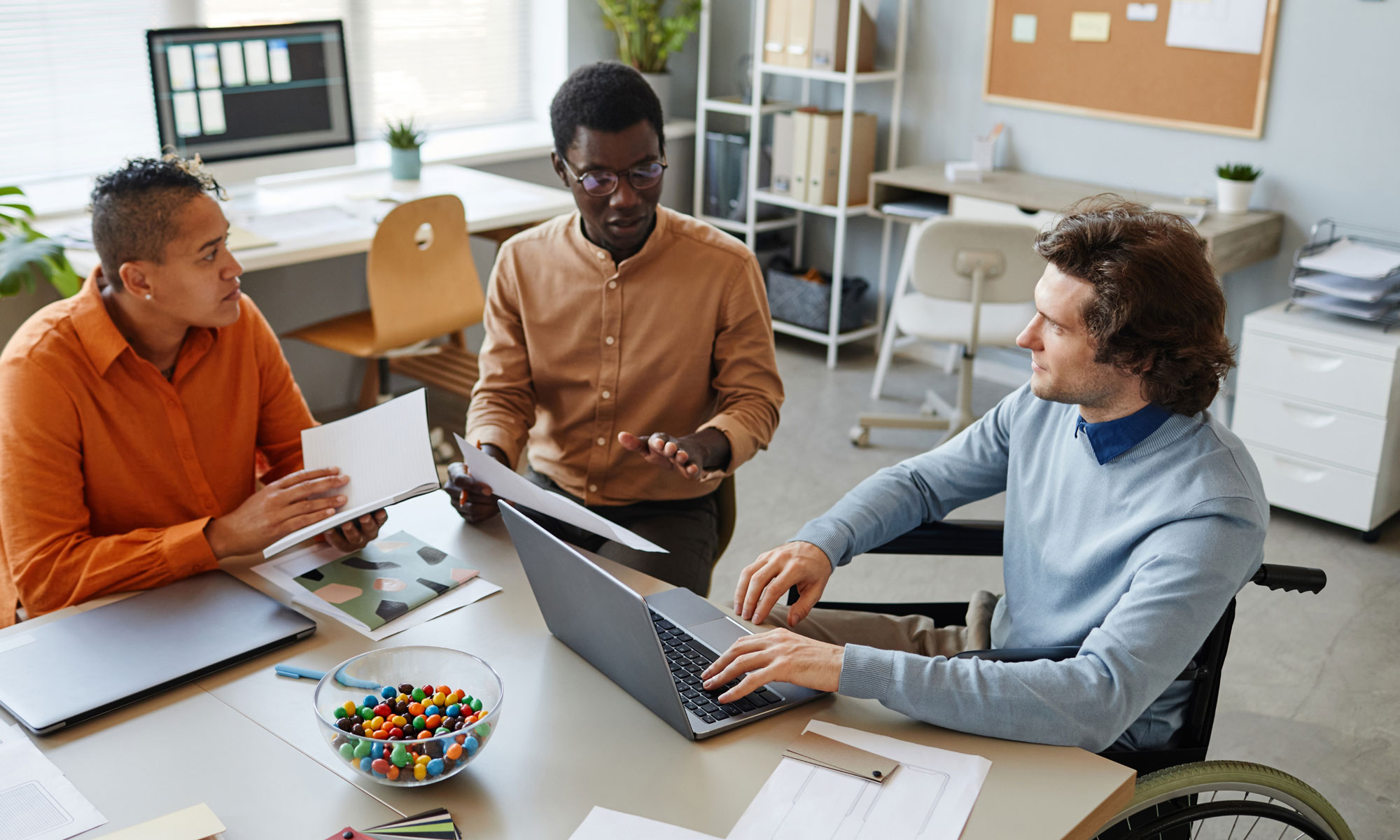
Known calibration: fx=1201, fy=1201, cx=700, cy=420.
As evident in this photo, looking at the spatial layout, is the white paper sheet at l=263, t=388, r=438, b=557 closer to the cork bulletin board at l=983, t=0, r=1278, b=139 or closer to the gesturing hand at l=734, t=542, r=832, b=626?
the gesturing hand at l=734, t=542, r=832, b=626

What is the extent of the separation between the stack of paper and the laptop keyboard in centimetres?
26

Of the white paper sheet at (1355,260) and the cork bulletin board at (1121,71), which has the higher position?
the cork bulletin board at (1121,71)

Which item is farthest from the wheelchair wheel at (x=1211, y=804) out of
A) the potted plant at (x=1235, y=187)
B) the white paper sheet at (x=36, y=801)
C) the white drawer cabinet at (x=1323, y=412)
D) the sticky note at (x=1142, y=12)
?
the sticky note at (x=1142, y=12)

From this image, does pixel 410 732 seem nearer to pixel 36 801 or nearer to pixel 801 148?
pixel 36 801

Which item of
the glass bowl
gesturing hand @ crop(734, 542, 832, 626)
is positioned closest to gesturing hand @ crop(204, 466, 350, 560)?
the glass bowl

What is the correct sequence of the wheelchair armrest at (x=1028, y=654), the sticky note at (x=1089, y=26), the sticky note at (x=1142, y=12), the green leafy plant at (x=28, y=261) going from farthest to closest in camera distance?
the sticky note at (x=1089, y=26), the sticky note at (x=1142, y=12), the green leafy plant at (x=28, y=261), the wheelchair armrest at (x=1028, y=654)

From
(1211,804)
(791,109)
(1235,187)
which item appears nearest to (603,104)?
(1211,804)

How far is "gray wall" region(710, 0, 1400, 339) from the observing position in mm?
3516

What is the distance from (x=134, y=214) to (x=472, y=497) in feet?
2.01

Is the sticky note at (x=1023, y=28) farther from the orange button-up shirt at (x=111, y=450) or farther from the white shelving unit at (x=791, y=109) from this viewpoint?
the orange button-up shirt at (x=111, y=450)

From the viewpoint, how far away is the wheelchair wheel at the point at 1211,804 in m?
1.28

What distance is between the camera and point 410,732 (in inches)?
46.2

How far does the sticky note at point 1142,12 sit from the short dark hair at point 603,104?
2.53 metres

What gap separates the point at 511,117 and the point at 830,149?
1418 millimetres
